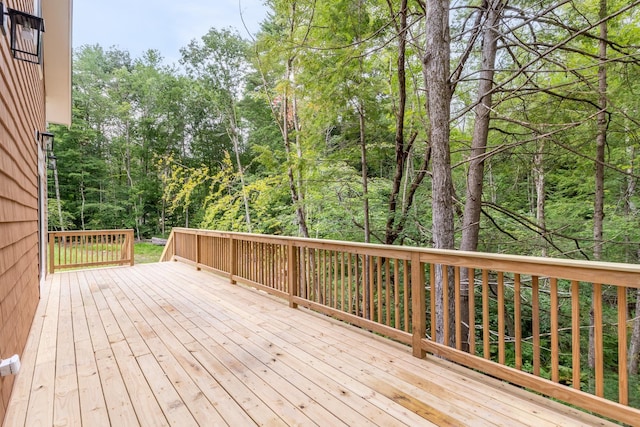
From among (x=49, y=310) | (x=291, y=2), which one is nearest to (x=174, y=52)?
(x=291, y=2)

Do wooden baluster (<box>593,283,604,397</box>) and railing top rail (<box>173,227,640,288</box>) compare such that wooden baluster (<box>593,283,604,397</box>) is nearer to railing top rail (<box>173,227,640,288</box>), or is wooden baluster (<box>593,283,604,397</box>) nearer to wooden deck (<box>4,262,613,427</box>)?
railing top rail (<box>173,227,640,288</box>)

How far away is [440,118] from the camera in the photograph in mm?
3340

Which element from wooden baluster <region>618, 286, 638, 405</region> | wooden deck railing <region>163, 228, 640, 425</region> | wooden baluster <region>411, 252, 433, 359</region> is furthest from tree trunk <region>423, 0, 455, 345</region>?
wooden baluster <region>618, 286, 638, 405</region>

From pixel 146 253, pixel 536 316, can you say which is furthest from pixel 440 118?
pixel 146 253

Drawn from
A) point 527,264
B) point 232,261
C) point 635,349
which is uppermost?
point 527,264

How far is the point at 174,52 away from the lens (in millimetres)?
17828

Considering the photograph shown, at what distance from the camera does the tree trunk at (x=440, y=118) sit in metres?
3.25

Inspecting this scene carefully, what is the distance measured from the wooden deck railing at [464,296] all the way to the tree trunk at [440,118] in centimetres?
35

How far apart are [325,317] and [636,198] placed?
689 centimetres

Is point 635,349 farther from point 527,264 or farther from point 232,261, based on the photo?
point 232,261

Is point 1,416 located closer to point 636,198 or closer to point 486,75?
point 486,75

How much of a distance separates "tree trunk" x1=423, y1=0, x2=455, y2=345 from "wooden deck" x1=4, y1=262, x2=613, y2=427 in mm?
1228

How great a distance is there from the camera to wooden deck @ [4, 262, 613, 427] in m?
1.79

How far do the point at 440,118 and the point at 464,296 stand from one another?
2.58m
